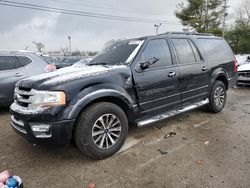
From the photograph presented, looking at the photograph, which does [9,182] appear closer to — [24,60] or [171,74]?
[171,74]

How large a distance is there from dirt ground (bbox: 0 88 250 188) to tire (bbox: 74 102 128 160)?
0.58 ft

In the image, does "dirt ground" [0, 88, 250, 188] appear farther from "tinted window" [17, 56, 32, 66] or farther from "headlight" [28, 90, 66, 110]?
"tinted window" [17, 56, 32, 66]

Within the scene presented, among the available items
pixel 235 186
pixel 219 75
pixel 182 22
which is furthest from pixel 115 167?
pixel 182 22

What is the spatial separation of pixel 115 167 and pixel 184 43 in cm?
288

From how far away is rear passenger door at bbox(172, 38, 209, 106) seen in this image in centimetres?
439

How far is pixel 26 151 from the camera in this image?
3.72m

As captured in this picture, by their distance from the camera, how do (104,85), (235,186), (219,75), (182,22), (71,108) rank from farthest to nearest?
1. (182,22)
2. (219,75)
3. (104,85)
4. (71,108)
5. (235,186)

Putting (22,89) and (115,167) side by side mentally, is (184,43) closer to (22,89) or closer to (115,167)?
(115,167)

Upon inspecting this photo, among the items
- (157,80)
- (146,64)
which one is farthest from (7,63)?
(157,80)

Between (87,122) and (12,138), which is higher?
(87,122)

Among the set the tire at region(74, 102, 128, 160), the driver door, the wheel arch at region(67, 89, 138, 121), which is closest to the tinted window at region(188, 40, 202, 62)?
the driver door

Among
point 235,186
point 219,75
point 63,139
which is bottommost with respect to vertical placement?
point 235,186

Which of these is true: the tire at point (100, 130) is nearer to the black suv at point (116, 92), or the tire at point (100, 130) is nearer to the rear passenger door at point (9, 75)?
the black suv at point (116, 92)

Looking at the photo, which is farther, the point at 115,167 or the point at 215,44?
the point at 215,44
